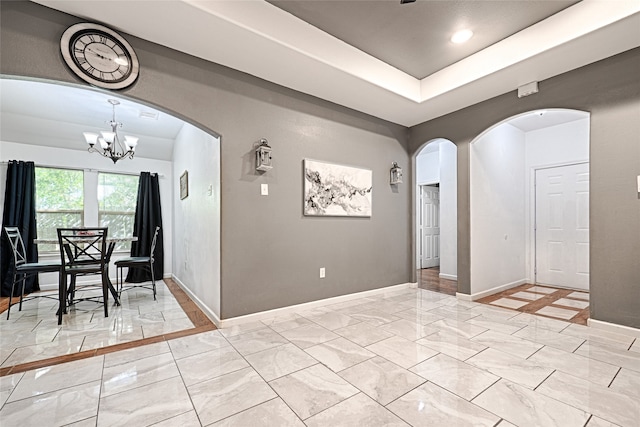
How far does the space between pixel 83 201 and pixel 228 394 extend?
5361 millimetres

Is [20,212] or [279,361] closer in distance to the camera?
[279,361]

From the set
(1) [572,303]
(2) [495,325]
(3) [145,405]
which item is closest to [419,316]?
(2) [495,325]

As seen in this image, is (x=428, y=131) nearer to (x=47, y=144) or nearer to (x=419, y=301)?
(x=419, y=301)

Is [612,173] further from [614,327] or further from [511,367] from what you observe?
[511,367]

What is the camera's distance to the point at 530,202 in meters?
5.32

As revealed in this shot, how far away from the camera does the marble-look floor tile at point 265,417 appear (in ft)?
4.97

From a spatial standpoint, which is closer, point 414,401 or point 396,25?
point 414,401

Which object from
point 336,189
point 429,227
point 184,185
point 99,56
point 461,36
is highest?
point 461,36

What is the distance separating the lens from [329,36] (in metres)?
2.91

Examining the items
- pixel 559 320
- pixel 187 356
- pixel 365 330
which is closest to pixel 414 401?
pixel 365 330

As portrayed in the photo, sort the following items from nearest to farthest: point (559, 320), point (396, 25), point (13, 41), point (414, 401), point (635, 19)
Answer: point (414, 401)
point (13, 41)
point (635, 19)
point (396, 25)
point (559, 320)

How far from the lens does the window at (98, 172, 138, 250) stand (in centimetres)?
553

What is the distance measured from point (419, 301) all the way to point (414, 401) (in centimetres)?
235

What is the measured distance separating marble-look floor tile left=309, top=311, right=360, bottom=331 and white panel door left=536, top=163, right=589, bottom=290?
4.22 m
